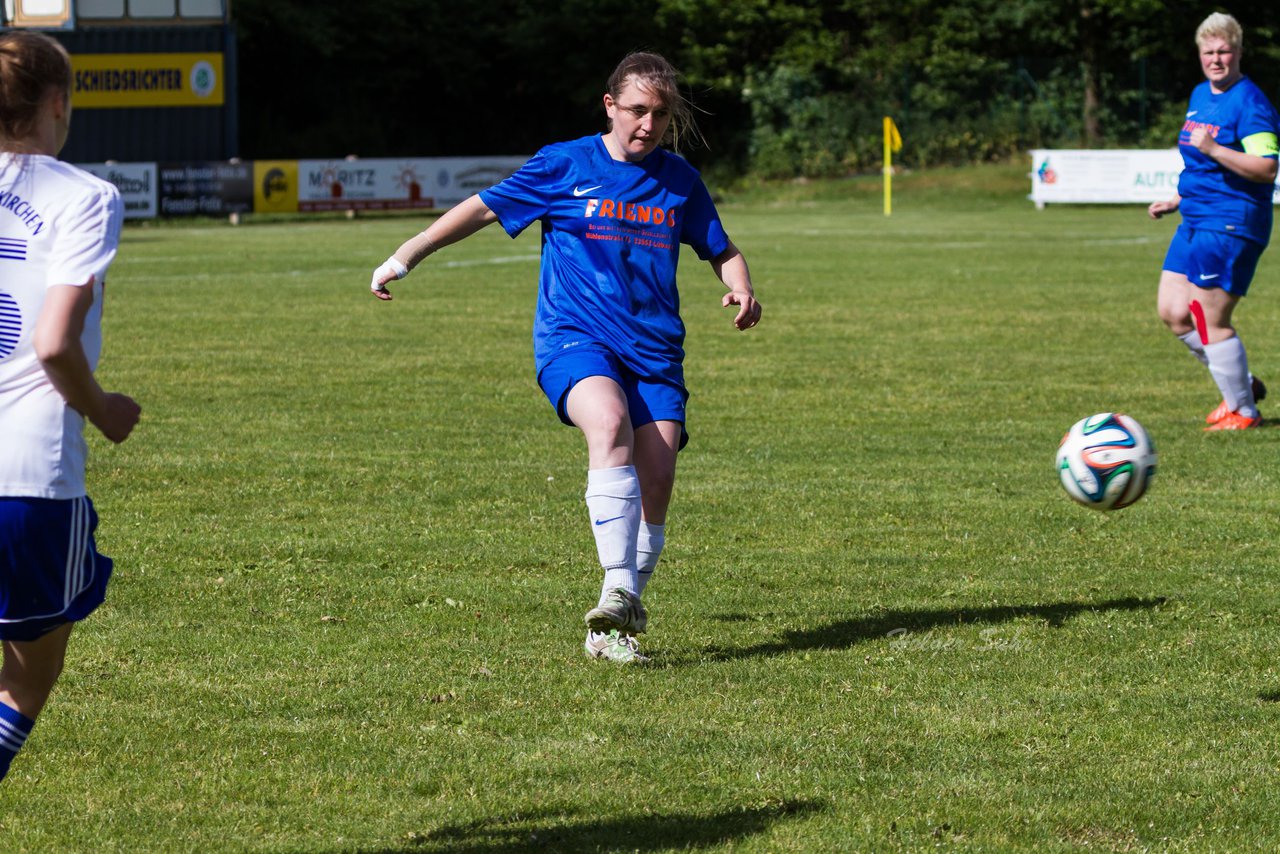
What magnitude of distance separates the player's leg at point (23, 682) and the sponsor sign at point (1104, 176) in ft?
125

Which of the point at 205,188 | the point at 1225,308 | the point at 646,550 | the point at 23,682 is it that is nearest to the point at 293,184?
the point at 205,188

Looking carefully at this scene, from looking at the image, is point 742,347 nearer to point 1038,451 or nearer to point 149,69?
point 1038,451

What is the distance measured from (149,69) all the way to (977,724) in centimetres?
4010

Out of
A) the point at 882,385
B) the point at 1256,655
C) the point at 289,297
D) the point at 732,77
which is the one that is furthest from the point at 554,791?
the point at 732,77

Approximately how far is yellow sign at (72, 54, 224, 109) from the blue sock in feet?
131

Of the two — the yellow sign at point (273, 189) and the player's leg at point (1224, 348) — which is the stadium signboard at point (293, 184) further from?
the player's leg at point (1224, 348)

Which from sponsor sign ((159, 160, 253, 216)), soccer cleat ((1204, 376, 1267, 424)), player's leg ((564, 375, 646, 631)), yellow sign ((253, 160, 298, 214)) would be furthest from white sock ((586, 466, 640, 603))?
yellow sign ((253, 160, 298, 214))

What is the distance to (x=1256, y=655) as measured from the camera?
19.3ft

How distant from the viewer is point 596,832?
4234 mm

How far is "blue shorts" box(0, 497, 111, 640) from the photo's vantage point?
349cm

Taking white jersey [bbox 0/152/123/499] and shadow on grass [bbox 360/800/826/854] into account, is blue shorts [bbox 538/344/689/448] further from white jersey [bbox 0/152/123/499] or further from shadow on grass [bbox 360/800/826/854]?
white jersey [bbox 0/152/123/499]

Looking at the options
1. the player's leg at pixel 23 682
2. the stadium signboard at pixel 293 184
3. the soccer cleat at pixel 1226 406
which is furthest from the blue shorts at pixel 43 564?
the stadium signboard at pixel 293 184

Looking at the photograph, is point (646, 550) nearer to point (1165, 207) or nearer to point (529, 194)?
point (529, 194)

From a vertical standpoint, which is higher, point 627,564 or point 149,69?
point 149,69
